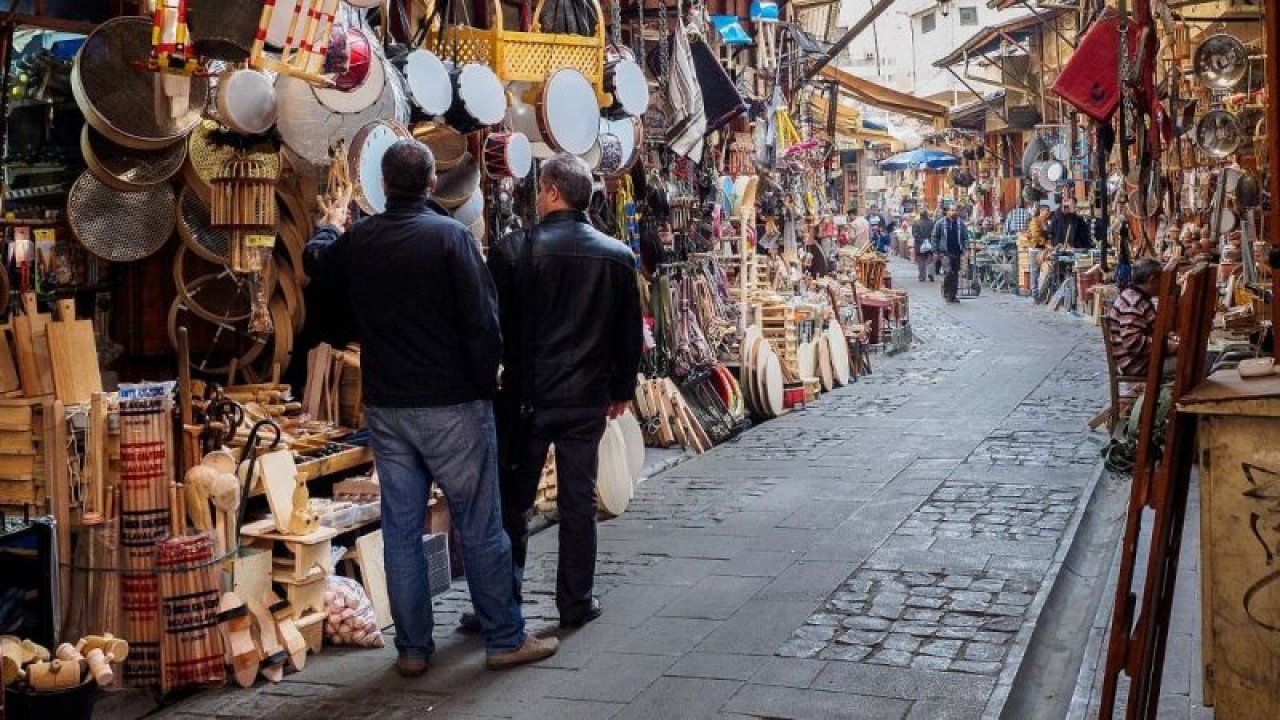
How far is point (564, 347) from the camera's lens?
19.0 feet

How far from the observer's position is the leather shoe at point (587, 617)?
6020 millimetres

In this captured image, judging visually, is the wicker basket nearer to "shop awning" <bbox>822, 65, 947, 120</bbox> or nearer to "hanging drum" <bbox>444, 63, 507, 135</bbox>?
"hanging drum" <bbox>444, 63, 507, 135</bbox>

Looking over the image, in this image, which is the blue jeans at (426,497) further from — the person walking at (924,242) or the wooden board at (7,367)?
the person walking at (924,242)

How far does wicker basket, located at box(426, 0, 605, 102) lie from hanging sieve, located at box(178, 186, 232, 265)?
202cm

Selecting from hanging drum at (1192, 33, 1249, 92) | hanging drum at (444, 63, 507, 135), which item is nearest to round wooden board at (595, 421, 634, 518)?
hanging drum at (444, 63, 507, 135)

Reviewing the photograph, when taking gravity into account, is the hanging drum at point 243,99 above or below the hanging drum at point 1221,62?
below

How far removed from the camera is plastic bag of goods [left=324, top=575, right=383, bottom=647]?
5820 mm

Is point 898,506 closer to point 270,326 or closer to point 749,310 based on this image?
point 270,326

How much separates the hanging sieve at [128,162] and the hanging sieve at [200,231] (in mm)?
164

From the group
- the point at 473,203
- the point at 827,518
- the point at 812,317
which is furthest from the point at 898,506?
the point at 812,317

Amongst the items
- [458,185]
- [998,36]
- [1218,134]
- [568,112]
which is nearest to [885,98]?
[998,36]

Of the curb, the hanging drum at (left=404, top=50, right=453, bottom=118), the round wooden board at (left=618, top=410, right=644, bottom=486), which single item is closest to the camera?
the curb

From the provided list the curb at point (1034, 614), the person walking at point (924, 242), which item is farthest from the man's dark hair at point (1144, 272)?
the person walking at point (924, 242)

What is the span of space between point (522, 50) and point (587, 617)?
134 inches
